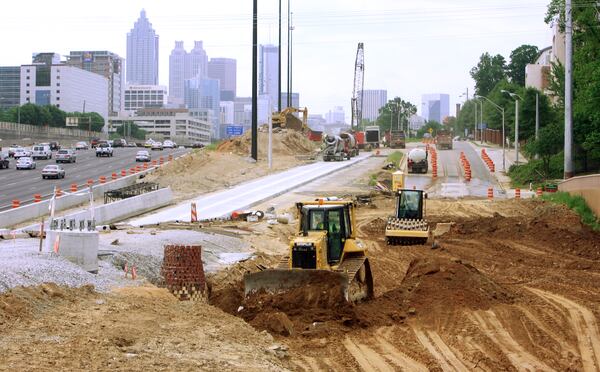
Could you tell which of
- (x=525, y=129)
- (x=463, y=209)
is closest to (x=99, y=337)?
(x=463, y=209)

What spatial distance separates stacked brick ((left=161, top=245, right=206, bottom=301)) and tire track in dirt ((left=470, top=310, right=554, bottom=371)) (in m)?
5.69

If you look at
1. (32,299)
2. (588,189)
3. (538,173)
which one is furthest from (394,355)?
(538,173)

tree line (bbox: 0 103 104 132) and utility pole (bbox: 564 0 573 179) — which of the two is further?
tree line (bbox: 0 103 104 132)

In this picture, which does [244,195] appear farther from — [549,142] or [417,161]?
[549,142]

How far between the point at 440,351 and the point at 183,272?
6135 mm

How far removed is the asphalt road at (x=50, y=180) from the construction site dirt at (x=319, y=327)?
3440cm

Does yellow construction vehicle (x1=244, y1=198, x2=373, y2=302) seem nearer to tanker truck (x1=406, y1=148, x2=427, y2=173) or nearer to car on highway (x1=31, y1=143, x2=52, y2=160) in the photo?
tanker truck (x1=406, y1=148, x2=427, y2=173)

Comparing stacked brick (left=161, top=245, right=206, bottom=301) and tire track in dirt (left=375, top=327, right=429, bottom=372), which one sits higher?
stacked brick (left=161, top=245, right=206, bottom=301)

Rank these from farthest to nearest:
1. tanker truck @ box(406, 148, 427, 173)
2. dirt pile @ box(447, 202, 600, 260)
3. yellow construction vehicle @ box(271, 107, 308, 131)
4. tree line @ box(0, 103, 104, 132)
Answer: tree line @ box(0, 103, 104, 132)
yellow construction vehicle @ box(271, 107, 308, 131)
tanker truck @ box(406, 148, 427, 173)
dirt pile @ box(447, 202, 600, 260)

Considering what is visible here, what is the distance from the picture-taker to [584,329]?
1502 centimetres

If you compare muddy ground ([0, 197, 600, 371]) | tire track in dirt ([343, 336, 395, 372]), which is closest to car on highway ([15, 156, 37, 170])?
muddy ground ([0, 197, 600, 371])

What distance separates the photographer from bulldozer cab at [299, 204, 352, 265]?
17234 millimetres

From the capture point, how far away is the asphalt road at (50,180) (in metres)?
54.2

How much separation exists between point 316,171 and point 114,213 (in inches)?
1283
